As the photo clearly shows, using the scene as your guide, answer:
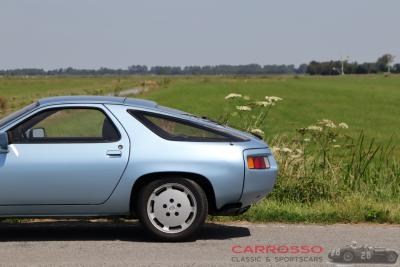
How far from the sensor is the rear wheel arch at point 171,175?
6750mm

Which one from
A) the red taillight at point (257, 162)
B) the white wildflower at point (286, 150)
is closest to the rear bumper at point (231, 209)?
the red taillight at point (257, 162)

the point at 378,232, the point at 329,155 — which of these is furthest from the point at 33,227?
the point at 329,155

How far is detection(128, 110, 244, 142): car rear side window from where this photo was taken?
6.86m

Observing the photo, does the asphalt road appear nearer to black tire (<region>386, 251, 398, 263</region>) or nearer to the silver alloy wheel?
black tire (<region>386, 251, 398, 263</region>)

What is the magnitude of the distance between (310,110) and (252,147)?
42.0m

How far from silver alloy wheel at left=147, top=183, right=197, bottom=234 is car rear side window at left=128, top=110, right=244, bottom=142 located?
1.51ft

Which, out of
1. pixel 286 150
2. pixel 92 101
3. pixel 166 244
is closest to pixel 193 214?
pixel 166 244

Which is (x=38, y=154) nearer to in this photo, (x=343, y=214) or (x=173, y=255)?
(x=173, y=255)

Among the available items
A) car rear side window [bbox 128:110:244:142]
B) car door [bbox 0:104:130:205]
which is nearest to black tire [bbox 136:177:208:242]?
car door [bbox 0:104:130:205]

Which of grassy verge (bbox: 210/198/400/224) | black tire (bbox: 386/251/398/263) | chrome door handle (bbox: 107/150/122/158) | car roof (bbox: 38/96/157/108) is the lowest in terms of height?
grassy verge (bbox: 210/198/400/224)

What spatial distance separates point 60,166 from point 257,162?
175cm

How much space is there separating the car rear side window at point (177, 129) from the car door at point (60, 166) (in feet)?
0.86

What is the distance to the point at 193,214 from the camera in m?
6.78

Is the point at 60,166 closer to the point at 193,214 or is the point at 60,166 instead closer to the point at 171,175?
the point at 171,175
